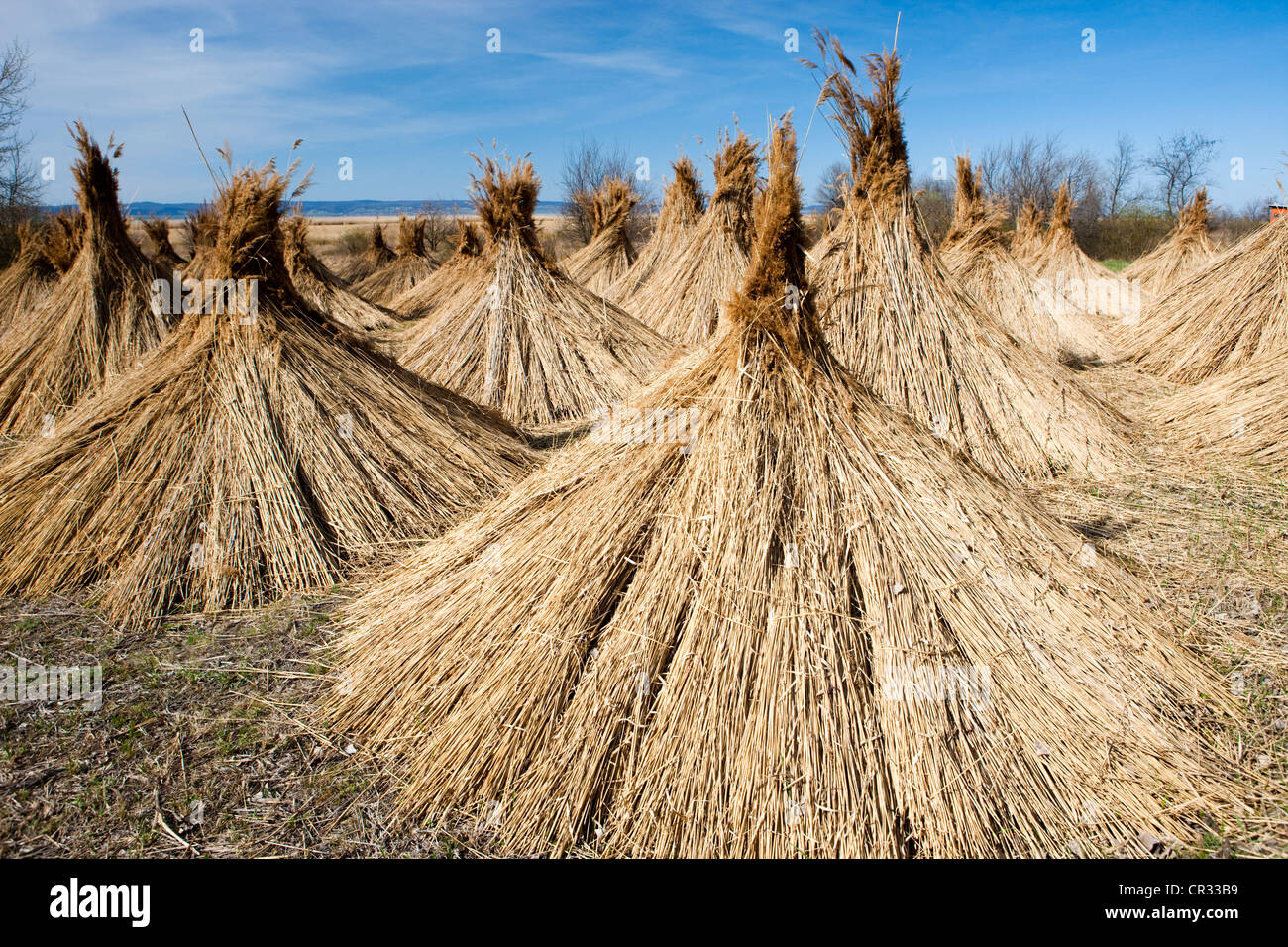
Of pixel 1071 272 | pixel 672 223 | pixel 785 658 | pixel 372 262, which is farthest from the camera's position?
pixel 372 262

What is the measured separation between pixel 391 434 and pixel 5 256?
56.9ft

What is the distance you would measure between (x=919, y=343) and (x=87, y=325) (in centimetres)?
963

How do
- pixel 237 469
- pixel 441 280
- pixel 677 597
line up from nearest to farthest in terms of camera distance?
pixel 677 597, pixel 237 469, pixel 441 280

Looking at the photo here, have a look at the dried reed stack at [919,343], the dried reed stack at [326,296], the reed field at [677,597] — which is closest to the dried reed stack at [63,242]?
the dried reed stack at [326,296]

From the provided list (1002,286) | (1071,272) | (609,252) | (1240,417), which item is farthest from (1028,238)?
(1240,417)

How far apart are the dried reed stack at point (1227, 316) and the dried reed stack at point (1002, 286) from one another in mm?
1159

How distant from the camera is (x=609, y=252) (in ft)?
54.5

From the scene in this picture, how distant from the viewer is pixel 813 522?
2965 millimetres

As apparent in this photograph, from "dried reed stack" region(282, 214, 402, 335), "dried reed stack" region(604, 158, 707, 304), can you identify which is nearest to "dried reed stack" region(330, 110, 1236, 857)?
"dried reed stack" region(604, 158, 707, 304)

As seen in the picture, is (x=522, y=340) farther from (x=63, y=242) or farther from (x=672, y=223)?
(x=63, y=242)

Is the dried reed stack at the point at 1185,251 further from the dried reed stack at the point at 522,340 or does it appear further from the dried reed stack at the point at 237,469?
the dried reed stack at the point at 237,469

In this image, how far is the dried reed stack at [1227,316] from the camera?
8.97m

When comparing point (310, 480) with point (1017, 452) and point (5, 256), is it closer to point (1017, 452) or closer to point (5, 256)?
point (1017, 452)

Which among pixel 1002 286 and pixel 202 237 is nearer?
pixel 1002 286
